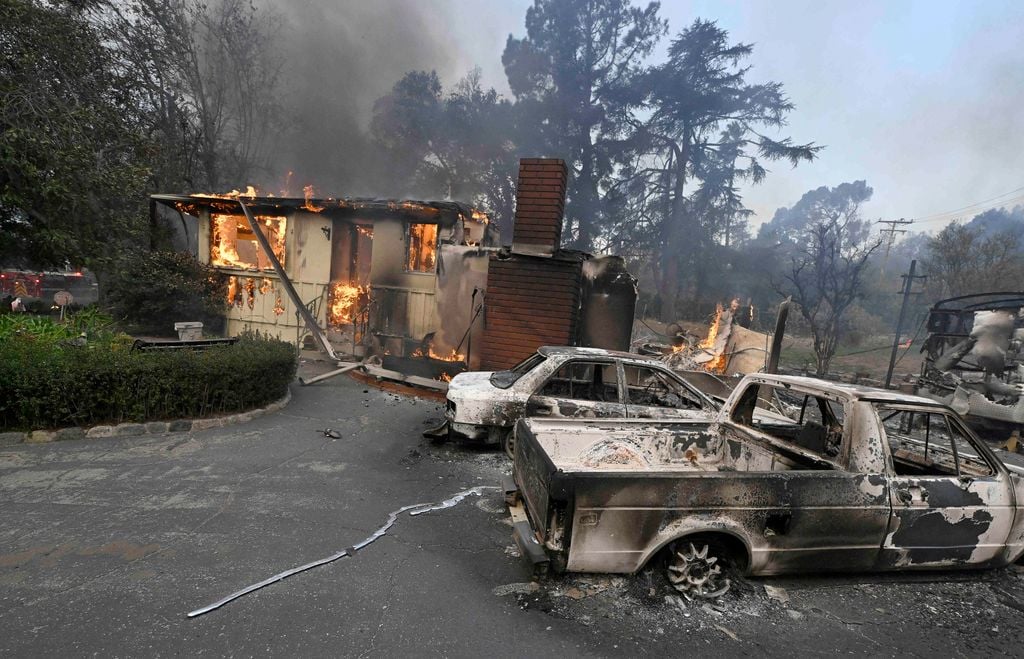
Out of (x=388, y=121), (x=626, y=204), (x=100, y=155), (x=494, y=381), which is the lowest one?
(x=494, y=381)

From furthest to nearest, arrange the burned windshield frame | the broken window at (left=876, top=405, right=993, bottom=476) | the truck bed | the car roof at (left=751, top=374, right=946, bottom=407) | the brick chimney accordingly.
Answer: the brick chimney < the burned windshield frame < the truck bed < the broken window at (left=876, top=405, right=993, bottom=476) < the car roof at (left=751, top=374, right=946, bottom=407)

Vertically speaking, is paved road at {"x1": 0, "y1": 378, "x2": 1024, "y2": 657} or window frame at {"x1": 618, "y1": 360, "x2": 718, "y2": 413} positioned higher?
window frame at {"x1": 618, "y1": 360, "x2": 718, "y2": 413}

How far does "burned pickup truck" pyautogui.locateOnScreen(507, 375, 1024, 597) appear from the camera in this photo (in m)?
2.76

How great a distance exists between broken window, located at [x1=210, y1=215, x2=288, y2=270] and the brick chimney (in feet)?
25.2

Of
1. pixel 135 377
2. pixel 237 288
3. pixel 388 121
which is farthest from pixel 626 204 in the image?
pixel 135 377

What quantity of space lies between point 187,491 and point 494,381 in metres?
3.28

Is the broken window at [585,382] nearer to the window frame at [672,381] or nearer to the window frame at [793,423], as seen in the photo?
the window frame at [672,381]

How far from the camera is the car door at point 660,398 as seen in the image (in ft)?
16.4

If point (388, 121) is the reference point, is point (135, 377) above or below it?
below

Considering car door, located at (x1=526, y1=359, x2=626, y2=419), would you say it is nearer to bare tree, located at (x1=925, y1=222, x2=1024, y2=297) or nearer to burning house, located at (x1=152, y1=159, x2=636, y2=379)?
burning house, located at (x1=152, y1=159, x2=636, y2=379)

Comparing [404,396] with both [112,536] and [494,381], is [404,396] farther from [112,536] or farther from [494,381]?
[112,536]

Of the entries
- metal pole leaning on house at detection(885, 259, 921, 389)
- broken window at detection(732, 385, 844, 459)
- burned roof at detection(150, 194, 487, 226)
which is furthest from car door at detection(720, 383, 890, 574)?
metal pole leaning on house at detection(885, 259, 921, 389)

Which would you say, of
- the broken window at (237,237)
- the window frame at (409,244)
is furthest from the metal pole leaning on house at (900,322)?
the broken window at (237,237)

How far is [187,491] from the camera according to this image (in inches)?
161
